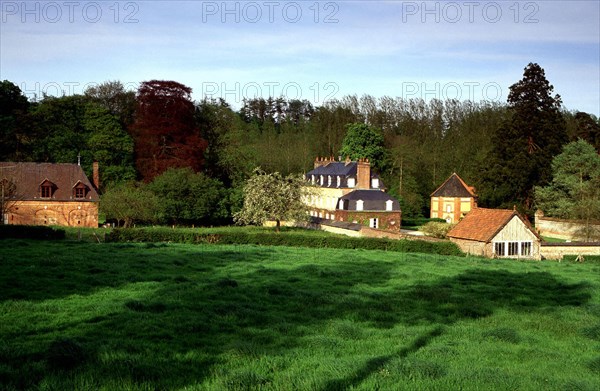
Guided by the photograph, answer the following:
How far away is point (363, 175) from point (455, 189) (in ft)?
43.0

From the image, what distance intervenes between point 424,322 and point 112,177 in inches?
2167

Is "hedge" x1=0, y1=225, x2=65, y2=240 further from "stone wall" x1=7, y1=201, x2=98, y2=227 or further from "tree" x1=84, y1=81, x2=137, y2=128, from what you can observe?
"tree" x1=84, y1=81, x2=137, y2=128

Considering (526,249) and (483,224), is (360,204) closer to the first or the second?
(483,224)

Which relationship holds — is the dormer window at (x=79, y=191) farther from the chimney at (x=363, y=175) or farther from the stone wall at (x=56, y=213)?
the chimney at (x=363, y=175)

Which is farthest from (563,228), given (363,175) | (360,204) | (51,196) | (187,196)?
(51,196)

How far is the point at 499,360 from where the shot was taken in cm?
1134

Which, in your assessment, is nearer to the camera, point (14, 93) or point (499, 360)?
point (499, 360)

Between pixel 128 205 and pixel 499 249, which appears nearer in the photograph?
pixel 499 249

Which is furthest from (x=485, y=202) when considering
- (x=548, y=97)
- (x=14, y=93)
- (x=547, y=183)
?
(x=14, y=93)

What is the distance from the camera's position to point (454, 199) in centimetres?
7494

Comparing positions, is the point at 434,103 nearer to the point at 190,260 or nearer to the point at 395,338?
the point at 190,260

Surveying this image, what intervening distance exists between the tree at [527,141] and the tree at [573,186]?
1.77 metres

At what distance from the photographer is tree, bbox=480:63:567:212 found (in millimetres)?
61219

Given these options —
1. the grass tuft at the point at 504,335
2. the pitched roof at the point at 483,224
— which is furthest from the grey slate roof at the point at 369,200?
the grass tuft at the point at 504,335
